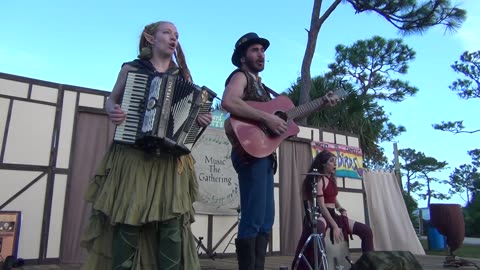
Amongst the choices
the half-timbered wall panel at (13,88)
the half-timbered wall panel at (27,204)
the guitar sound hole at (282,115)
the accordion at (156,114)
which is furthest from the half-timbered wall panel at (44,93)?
the accordion at (156,114)

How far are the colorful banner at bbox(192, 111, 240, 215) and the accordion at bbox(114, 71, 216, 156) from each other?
4.37m

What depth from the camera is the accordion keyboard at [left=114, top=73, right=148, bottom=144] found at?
5.26ft

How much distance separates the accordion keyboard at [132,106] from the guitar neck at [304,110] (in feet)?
3.49

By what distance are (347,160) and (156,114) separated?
704cm

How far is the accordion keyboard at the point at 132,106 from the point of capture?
1603mm

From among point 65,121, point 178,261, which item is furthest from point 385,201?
point 178,261

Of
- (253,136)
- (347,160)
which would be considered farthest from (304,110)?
(347,160)

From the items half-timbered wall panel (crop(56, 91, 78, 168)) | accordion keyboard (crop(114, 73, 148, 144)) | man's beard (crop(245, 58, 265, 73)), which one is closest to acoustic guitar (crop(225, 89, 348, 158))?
man's beard (crop(245, 58, 265, 73))

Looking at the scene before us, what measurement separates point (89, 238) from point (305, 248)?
2091mm

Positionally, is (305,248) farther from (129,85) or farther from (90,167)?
(90,167)

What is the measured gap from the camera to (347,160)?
8133 millimetres

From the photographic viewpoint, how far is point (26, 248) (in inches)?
195

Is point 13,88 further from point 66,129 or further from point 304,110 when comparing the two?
point 304,110

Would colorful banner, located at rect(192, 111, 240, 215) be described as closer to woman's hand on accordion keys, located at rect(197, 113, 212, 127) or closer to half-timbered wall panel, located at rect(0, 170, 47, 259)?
half-timbered wall panel, located at rect(0, 170, 47, 259)
